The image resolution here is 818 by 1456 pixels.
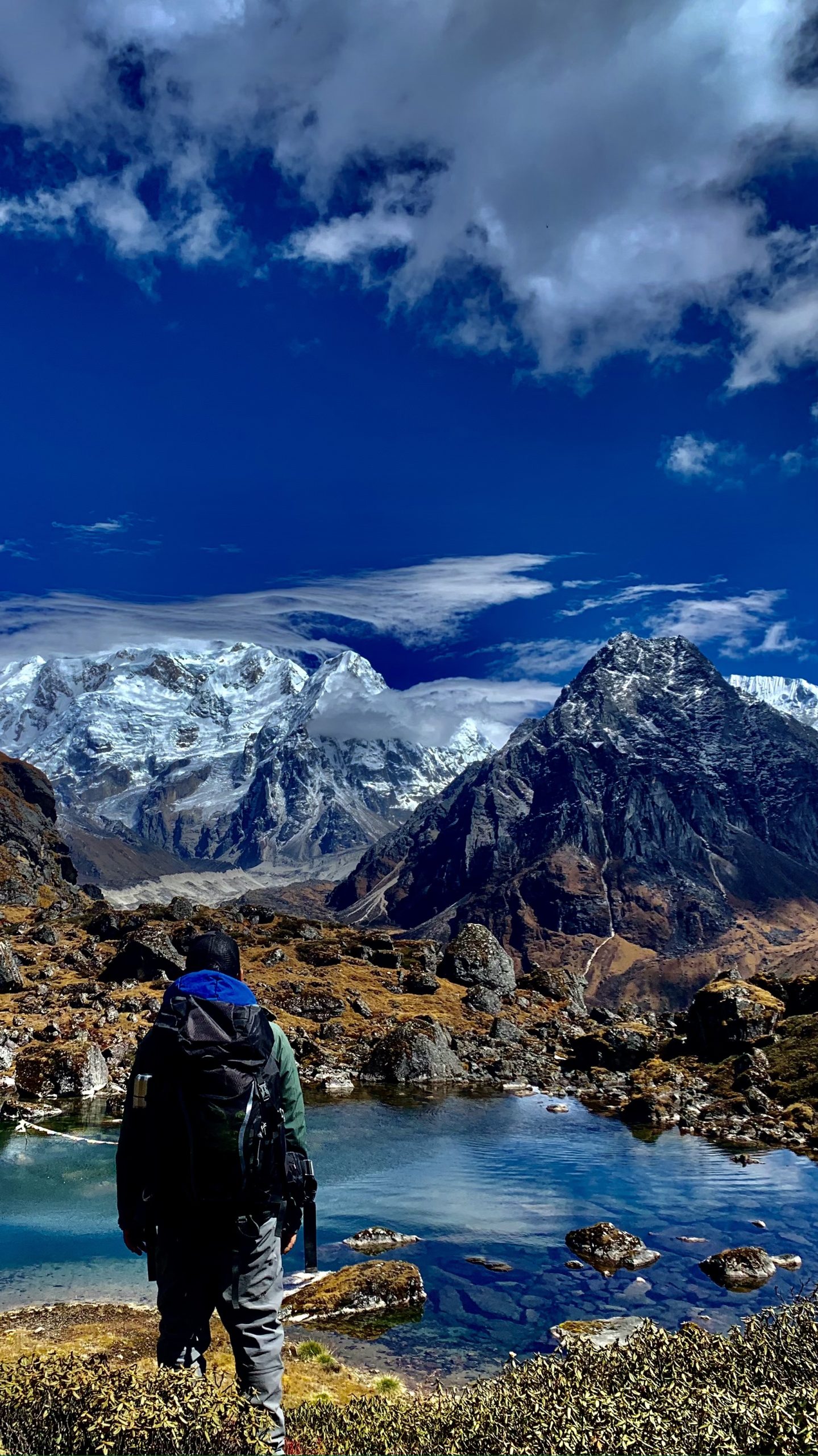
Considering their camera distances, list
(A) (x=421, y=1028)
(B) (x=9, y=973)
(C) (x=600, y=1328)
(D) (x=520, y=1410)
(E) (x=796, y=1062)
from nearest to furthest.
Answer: (D) (x=520, y=1410) < (C) (x=600, y=1328) < (E) (x=796, y=1062) < (A) (x=421, y=1028) < (B) (x=9, y=973)

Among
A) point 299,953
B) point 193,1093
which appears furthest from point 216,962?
point 299,953

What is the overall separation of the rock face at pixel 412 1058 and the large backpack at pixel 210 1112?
59220 millimetres

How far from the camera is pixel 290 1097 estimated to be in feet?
29.0

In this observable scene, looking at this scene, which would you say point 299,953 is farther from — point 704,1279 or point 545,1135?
point 704,1279

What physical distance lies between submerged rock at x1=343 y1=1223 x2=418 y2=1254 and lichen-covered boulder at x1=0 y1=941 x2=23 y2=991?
48.9m

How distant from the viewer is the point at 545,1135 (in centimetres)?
4925

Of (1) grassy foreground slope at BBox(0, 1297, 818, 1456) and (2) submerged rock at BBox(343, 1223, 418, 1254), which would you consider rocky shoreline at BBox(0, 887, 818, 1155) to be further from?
(1) grassy foreground slope at BBox(0, 1297, 818, 1456)

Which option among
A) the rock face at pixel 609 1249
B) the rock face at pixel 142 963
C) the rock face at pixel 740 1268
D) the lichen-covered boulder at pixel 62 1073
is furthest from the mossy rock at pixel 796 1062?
the rock face at pixel 142 963

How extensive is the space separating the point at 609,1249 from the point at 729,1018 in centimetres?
3664

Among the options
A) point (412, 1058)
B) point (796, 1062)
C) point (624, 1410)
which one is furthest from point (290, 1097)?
point (412, 1058)

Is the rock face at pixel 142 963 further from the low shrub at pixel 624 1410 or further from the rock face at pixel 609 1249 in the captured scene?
the low shrub at pixel 624 1410

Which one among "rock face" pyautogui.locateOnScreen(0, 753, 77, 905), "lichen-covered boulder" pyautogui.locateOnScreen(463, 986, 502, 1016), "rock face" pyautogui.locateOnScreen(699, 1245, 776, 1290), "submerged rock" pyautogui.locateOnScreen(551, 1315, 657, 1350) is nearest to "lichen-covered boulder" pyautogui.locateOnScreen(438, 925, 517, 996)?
"lichen-covered boulder" pyautogui.locateOnScreen(463, 986, 502, 1016)

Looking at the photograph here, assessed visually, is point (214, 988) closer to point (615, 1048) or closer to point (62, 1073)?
point (62, 1073)

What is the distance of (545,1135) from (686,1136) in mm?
7414
